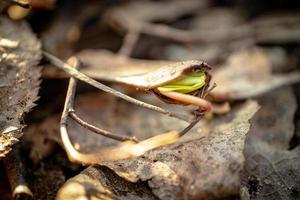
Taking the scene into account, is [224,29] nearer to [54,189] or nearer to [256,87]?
[256,87]

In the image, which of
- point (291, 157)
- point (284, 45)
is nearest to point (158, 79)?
point (291, 157)

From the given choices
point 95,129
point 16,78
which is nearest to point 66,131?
point 95,129

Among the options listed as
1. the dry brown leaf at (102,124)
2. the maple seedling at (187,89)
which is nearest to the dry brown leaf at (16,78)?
the dry brown leaf at (102,124)

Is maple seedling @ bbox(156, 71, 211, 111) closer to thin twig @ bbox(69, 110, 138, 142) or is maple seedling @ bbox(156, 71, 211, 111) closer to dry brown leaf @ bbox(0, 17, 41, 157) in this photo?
thin twig @ bbox(69, 110, 138, 142)

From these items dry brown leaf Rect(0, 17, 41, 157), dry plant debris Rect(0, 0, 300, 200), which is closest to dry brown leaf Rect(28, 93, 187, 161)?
dry plant debris Rect(0, 0, 300, 200)

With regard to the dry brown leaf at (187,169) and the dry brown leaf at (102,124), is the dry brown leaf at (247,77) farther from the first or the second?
the dry brown leaf at (187,169)

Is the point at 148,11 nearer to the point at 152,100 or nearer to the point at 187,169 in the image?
the point at 152,100
